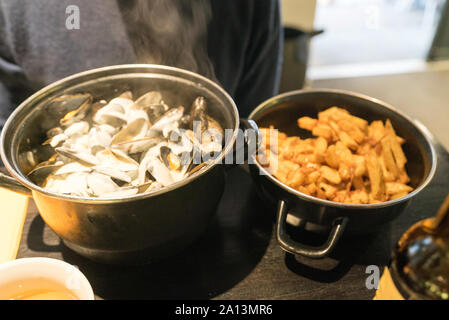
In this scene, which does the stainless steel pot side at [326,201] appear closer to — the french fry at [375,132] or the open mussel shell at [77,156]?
the french fry at [375,132]

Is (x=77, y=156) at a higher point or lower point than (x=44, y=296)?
higher

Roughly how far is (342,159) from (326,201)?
0.66 feet

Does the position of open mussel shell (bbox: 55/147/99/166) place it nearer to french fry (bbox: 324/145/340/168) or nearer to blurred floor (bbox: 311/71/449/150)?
french fry (bbox: 324/145/340/168)

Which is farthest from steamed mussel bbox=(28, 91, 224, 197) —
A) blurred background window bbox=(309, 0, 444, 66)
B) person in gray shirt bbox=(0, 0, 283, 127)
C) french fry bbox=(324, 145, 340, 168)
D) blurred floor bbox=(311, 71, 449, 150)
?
blurred background window bbox=(309, 0, 444, 66)

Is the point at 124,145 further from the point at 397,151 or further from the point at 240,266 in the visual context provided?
the point at 397,151

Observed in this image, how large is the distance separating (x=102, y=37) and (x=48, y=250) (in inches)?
28.6

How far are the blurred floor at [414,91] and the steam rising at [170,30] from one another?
2.02 meters

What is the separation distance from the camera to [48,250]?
77 cm

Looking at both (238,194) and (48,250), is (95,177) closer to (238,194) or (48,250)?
(48,250)

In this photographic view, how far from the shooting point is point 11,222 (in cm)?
82

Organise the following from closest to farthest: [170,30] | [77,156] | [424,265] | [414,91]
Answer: [424,265], [77,156], [170,30], [414,91]

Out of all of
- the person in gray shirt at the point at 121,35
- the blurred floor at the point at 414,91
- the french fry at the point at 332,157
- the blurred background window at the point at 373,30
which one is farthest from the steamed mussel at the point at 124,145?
the blurred background window at the point at 373,30

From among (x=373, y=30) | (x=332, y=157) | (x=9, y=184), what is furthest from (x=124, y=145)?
(x=373, y=30)

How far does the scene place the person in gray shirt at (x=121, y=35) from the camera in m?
1.11
